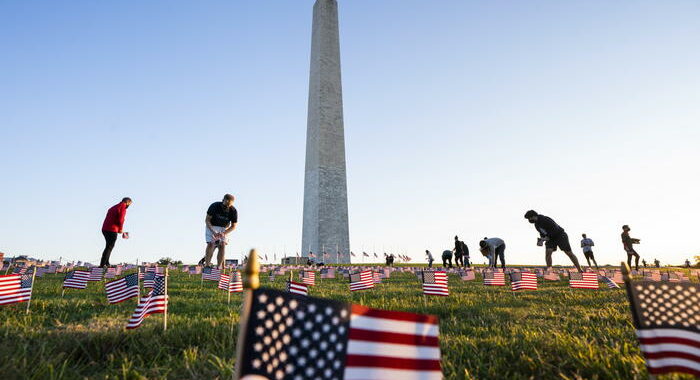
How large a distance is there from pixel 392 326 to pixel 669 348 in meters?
2.12

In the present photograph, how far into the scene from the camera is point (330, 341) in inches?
80.7

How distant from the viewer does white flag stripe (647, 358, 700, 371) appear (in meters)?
2.65

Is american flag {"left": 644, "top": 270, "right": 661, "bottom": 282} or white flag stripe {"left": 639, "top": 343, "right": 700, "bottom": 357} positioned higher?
american flag {"left": 644, "top": 270, "right": 661, "bottom": 282}

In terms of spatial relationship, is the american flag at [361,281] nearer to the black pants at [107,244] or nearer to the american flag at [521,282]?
the american flag at [521,282]

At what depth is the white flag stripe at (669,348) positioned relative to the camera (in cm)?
274

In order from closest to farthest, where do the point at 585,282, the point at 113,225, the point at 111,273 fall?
the point at 585,282, the point at 113,225, the point at 111,273

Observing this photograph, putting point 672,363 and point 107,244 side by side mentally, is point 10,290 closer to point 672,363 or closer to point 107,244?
point 107,244

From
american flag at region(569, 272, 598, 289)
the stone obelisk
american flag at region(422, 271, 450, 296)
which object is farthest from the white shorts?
the stone obelisk

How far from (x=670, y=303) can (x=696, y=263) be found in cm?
5249

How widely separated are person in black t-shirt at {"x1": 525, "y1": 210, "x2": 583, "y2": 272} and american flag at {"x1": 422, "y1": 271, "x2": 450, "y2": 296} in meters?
8.99

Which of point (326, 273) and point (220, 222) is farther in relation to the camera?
point (326, 273)

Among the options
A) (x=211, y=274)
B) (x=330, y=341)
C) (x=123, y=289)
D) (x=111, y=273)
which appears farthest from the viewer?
(x=111, y=273)

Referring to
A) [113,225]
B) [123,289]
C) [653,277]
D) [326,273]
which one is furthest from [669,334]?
[653,277]

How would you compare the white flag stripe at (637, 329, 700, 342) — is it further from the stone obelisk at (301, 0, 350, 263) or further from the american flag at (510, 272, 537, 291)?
the stone obelisk at (301, 0, 350, 263)
